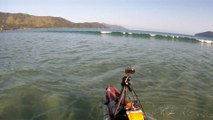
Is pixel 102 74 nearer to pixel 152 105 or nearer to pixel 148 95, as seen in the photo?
pixel 148 95

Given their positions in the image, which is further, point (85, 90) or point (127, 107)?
point (85, 90)

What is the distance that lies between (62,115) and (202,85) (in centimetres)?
1255

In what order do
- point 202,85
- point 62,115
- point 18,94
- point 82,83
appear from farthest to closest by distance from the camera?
1. point 202,85
2. point 82,83
3. point 18,94
4. point 62,115

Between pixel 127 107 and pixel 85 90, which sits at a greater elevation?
pixel 127 107

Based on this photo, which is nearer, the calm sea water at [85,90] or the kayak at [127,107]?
the kayak at [127,107]

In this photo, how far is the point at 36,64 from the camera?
21.9 meters

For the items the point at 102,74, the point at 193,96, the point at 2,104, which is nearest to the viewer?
the point at 2,104

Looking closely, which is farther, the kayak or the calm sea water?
the calm sea water

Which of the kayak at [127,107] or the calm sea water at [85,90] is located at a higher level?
the kayak at [127,107]

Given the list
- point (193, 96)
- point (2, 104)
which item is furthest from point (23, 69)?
point (193, 96)

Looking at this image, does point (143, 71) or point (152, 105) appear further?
point (143, 71)

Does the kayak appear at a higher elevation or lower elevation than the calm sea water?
higher

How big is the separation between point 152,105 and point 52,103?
6.29 meters

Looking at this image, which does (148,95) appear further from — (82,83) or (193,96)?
(82,83)
